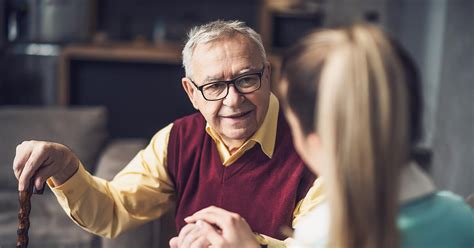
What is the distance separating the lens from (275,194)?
1633 millimetres

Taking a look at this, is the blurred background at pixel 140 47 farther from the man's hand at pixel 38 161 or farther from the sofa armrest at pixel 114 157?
the man's hand at pixel 38 161

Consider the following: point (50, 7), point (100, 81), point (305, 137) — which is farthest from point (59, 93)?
point (305, 137)

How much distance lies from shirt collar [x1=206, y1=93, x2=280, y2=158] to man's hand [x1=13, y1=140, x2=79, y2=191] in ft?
1.26

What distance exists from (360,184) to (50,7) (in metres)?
4.03

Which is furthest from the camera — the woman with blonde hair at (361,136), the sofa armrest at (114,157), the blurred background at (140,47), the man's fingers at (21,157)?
A: the blurred background at (140,47)

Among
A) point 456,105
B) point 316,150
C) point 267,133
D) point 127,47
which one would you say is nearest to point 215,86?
point 267,133

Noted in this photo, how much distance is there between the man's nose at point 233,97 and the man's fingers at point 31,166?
1.43 ft

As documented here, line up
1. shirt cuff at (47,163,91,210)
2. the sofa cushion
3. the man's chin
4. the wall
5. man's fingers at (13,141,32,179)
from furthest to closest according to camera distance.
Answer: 1. the wall
2. the sofa cushion
3. the man's chin
4. shirt cuff at (47,163,91,210)
5. man's fingers at (13,141,32,179)

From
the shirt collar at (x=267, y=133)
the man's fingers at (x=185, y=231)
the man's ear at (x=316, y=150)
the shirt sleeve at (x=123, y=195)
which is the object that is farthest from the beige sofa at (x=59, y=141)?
the man's ear at (x=316, y=150)

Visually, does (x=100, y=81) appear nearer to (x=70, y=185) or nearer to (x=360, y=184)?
(x=70, y=185)

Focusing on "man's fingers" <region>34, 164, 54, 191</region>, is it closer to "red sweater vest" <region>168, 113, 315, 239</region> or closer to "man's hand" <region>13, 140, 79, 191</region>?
"man's hand" <region>13, 140, 79, 191</region>

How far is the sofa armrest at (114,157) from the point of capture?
2.53 meters

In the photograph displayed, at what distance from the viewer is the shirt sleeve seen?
61.5 inches

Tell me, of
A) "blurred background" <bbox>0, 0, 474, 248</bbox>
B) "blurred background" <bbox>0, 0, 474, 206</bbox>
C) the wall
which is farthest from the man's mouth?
"blurred background" <bbox>0, 0, 474, 206</bbox>
